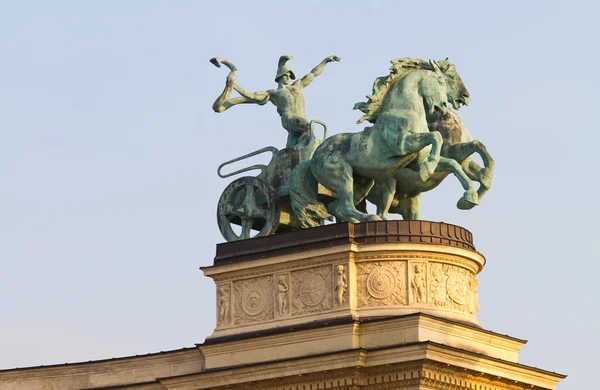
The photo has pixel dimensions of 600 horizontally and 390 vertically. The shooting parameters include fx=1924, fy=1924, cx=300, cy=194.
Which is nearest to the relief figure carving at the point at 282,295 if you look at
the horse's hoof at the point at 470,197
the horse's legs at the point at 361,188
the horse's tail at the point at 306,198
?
the horse's tail at the point at 306,198

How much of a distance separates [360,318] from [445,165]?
3824 millimetres

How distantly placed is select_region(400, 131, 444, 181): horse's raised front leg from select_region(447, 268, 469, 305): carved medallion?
211 cm

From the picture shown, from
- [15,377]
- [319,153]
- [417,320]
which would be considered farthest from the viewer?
[15,377]

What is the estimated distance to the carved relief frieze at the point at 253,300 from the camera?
41188 millimetres

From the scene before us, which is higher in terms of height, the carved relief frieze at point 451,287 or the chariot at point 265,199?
the chariot at point 265,199

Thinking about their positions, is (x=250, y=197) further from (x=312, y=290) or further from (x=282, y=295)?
(x=312, y=290)

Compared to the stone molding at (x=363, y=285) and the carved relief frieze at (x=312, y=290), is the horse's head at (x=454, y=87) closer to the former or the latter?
the stone molding at (x=363, y=285)

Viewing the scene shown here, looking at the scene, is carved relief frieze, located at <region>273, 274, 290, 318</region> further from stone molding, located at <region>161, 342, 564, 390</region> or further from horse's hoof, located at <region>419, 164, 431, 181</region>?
horse's hoof, located at <region>419, 164, 431, 181</region>

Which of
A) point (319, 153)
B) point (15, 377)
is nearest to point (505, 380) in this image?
point (319, 153)

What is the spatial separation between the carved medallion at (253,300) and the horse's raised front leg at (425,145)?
4294 mm

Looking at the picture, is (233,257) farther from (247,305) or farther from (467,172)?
(467,172)

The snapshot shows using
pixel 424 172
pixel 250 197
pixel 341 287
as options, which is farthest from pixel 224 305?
pixel 424 172

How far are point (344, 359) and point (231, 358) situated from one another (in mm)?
3033

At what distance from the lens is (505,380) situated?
40.4 metres
